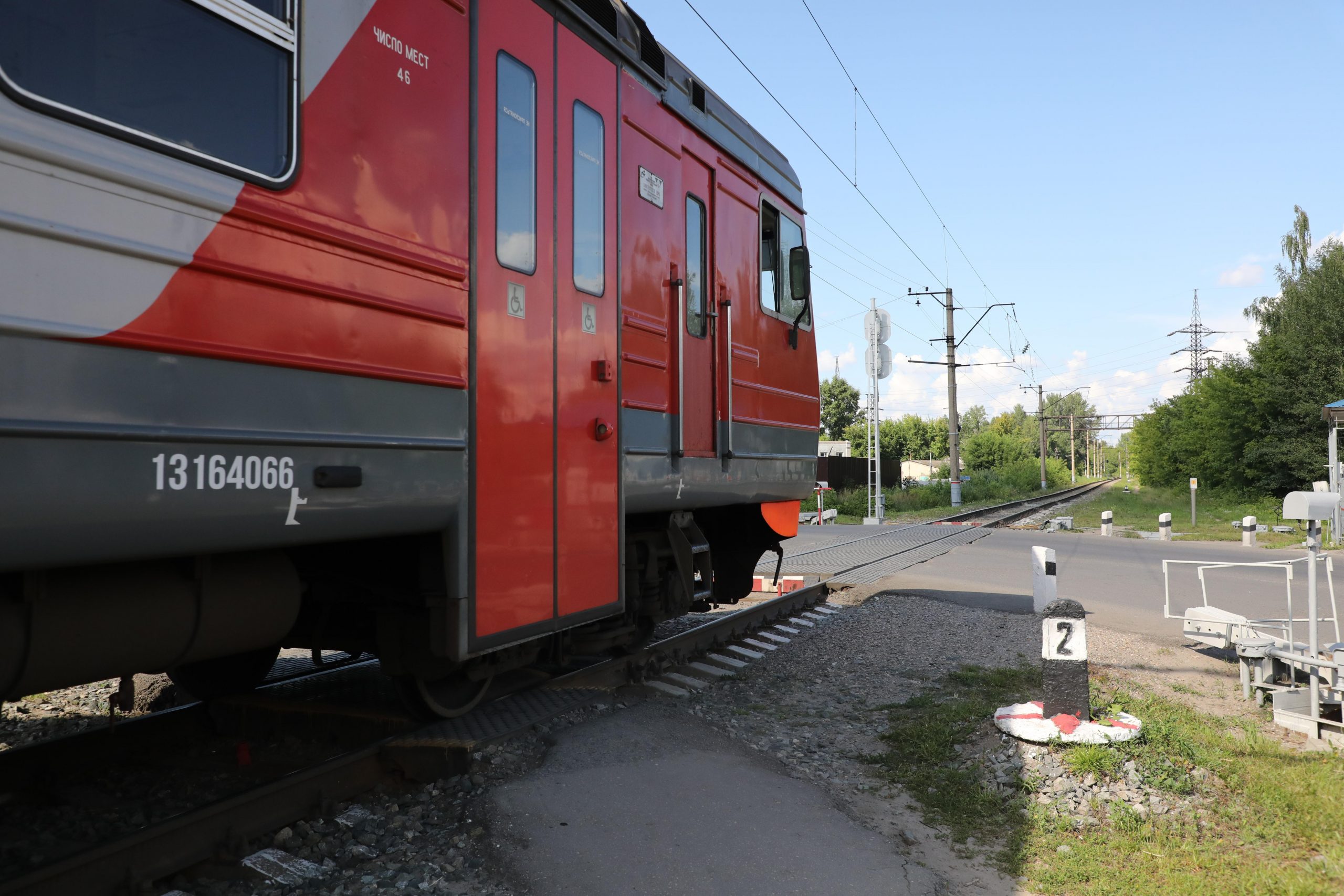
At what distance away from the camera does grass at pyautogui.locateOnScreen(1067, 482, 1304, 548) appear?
72.0 feet

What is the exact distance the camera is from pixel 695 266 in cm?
654

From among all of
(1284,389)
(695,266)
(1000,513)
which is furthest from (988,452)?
(695,266)

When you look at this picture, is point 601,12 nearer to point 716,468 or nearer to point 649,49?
point 649,49

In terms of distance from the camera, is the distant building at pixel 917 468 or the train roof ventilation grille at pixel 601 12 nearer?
the train roof ventilation grille at pixel 601 12

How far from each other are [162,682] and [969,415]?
16441 centimetres

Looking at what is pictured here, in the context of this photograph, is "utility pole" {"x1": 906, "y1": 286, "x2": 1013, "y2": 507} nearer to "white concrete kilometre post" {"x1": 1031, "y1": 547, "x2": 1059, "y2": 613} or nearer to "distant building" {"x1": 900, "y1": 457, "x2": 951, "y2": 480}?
"white concrete kilometre post" {"x1": 1031, "y1": 547, "x2": 1059, "y2": 613}

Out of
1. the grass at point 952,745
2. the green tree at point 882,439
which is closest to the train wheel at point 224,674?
the grass at point 952,745

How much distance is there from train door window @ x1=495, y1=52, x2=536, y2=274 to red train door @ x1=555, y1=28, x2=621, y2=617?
9.2 inches

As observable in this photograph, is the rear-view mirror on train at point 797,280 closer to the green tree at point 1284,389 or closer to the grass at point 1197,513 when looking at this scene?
the grass at point 1197,513

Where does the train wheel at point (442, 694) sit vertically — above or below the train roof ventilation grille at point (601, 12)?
below

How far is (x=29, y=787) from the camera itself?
4.09 metres

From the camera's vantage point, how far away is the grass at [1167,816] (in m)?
3.81

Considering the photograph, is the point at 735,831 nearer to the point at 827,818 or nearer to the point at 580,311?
the point at 827,818

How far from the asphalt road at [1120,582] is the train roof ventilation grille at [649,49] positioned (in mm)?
7177
